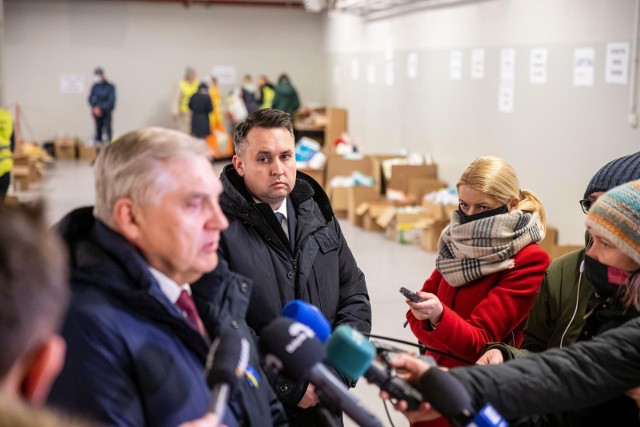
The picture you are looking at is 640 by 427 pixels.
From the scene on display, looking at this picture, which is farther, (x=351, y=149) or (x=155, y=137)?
(x=351, y=149)

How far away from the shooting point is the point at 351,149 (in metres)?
13.6

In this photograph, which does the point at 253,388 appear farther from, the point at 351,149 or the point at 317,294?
the point at 351,149

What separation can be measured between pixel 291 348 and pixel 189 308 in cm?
37

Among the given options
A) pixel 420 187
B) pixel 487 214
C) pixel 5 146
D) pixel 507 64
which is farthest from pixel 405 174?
pixel 487 214

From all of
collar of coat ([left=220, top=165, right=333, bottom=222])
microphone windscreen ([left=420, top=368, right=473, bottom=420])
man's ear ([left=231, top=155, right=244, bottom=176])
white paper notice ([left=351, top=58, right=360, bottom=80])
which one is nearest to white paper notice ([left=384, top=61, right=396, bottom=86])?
white paper notice ([left=351, top=58, right=360, bottom=80])

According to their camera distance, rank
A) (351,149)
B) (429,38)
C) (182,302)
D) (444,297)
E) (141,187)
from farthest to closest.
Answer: (351,149), (429,38), (444,297), (182,302), (141,187)

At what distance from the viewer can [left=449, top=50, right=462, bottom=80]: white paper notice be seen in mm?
10047

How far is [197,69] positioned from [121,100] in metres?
1.91

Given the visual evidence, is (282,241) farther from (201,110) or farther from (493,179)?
(201,110)

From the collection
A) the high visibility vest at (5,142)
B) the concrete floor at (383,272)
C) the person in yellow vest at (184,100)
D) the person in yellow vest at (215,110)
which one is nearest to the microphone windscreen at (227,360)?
the concrete floor at (383,272)

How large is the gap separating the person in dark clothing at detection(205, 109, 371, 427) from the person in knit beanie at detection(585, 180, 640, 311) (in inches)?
41.3

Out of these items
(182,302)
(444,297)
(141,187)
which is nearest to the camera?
(141,187)

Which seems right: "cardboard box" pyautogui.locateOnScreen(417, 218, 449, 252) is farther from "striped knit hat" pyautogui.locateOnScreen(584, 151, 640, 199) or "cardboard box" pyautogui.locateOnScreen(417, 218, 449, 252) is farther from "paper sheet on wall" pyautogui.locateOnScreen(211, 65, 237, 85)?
"paper sheet on wall" pyautogui.locateOnScreen(211, 65, 237, 85)

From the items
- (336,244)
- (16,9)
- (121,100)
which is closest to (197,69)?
(121,100)
